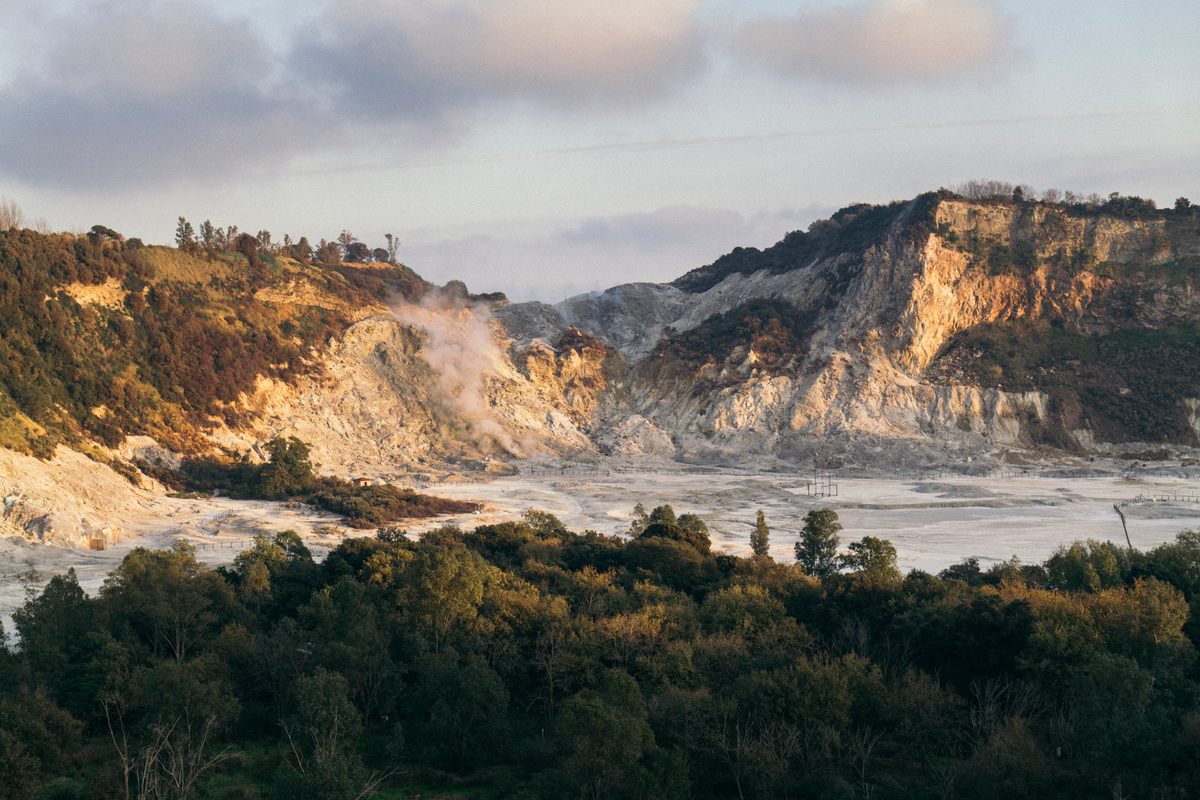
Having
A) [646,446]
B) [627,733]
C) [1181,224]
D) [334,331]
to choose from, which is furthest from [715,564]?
[1181,224]

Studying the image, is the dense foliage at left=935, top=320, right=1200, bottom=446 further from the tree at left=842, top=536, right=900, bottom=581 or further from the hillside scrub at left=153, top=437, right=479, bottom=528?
→ the tree at left=842, top=536, right=900, bottom=581

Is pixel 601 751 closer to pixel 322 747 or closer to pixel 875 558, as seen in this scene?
pixel 322 747

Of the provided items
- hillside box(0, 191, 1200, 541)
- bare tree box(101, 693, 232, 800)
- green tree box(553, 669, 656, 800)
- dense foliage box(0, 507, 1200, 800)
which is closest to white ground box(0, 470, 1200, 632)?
hillside box(0, 191, 1200, 541)

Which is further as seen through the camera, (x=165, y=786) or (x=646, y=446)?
(x=646, y=446)

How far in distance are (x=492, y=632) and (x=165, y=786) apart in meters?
10.4

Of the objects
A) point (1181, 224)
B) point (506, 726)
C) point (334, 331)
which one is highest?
point (1181, 224)

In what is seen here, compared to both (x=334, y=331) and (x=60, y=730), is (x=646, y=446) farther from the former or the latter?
(x=60, y=730)

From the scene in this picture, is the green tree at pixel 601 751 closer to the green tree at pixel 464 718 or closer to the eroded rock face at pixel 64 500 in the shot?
the green tree at pixel 464 718

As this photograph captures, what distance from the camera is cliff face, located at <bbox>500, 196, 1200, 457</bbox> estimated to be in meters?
95.6

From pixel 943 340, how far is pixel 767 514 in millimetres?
48400

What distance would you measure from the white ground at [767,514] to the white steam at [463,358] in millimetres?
11220

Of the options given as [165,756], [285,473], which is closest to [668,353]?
[285,473]

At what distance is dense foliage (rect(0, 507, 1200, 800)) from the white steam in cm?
5697

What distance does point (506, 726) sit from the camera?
23797 millimetres
